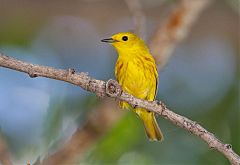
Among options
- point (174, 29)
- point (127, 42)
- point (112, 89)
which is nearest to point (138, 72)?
point (127, 42)

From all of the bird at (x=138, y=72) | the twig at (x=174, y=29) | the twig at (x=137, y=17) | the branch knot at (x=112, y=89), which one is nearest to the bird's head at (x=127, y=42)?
the bird at (x=138, y=72)

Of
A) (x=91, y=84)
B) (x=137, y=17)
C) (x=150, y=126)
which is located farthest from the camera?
(x=150, y=126)

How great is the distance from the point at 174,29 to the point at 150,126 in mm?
746

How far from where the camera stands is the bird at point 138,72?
4.18 metres

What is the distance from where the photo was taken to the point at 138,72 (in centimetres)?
425

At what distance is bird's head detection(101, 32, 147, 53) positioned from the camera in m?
4.41

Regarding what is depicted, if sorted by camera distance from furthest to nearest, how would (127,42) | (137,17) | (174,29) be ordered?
(127,42)
(174,29)
(137,17)

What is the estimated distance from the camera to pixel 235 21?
534cm

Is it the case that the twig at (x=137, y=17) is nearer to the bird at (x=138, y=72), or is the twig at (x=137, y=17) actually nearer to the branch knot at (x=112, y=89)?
the bird at (x=138, y=72)

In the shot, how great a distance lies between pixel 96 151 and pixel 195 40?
89.3 inches

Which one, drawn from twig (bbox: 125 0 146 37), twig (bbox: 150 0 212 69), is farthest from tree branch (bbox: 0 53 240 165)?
twig (bbox: 150 0 212 69)

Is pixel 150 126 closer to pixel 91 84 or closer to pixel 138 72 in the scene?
pixel 138 72

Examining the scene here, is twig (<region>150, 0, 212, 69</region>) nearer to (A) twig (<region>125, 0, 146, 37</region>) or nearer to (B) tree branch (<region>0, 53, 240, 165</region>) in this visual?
(A) twig (<region>125, 0, 146, 37</region>)

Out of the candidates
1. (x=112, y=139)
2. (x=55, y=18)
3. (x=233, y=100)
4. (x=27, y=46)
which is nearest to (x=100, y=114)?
(x=112, y=139)
